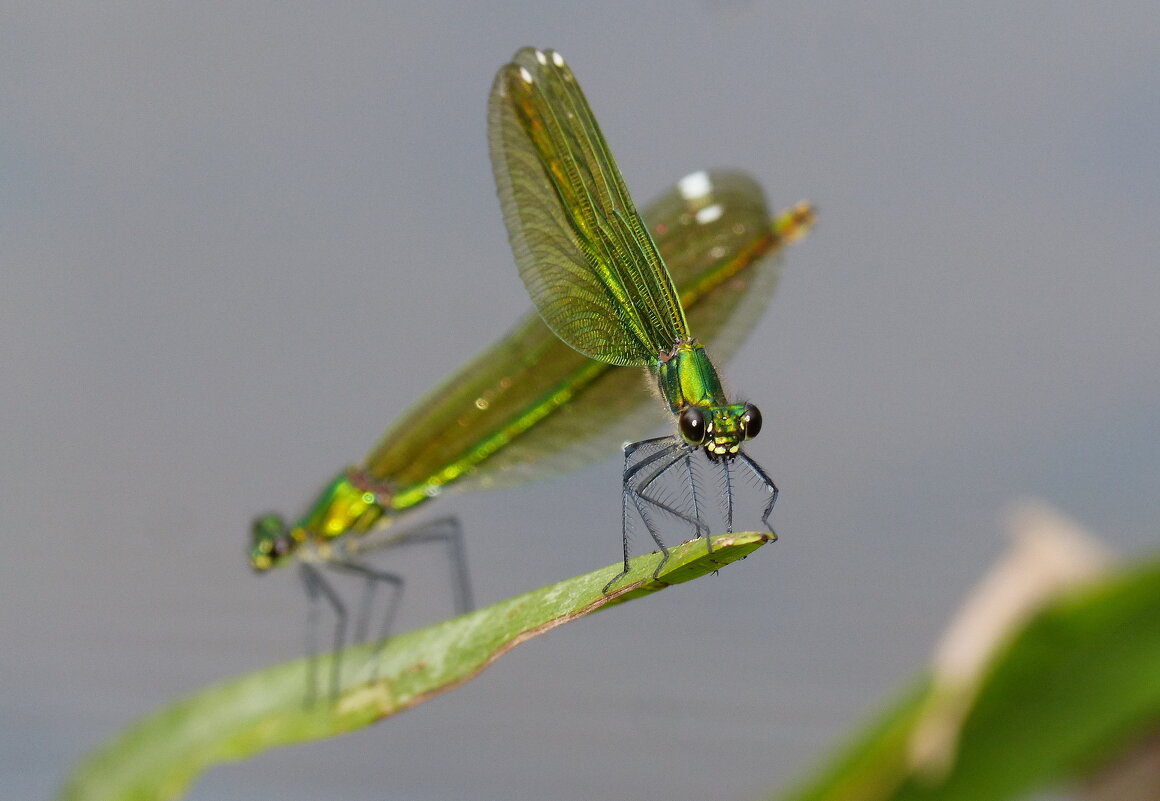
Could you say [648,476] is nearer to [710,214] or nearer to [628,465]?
[628,465]

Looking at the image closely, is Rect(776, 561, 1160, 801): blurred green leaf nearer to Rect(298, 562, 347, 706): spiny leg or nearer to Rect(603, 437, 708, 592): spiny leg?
Rect(603, 437, 708, 592): spiny leg

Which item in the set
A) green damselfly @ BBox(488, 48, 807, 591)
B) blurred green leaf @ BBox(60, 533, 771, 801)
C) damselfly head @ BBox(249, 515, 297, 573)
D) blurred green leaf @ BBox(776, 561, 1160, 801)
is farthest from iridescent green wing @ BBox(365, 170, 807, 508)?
blurred green leaf @ BBox(776, 561, 1160, 801)

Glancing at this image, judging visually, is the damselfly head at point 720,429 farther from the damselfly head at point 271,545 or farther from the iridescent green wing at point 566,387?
the damselfly head at point 271,545

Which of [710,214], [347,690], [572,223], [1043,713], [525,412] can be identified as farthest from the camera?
[525,412]

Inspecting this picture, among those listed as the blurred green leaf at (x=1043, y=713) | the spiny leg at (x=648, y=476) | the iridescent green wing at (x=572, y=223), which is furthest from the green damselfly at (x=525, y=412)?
the blurred green leaf at (x=1043, y=713)

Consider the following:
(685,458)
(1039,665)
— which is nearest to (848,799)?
(1039,665)

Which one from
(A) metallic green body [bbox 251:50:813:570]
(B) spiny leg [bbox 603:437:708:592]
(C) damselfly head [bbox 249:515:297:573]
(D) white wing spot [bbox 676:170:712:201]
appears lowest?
(B) spiny leg [bbox 603:437:708:592]

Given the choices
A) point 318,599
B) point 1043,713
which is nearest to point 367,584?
point 318,599
